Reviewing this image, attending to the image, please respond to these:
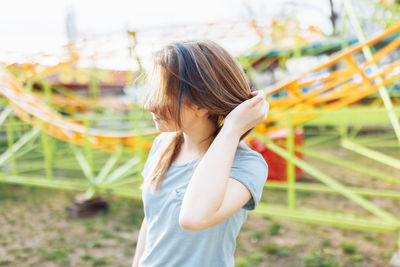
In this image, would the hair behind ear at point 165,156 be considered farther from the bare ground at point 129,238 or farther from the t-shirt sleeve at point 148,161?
the bare ground at point 129,238

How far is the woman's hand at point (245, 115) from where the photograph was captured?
0.87 m

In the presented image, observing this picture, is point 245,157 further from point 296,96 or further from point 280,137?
point 280,137

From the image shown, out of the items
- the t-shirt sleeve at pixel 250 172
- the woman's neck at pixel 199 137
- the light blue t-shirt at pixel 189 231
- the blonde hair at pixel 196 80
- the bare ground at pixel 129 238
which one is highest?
the blonde hair at pixel 196 80

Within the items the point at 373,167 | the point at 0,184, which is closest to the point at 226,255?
the point at 0,184

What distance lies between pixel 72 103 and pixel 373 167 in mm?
7435

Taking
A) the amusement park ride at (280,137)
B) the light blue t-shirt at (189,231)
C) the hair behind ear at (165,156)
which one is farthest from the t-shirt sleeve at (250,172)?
the amusement park ride at (280,137)

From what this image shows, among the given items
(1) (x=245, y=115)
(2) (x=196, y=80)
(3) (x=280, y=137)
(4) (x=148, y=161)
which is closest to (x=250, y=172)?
(1) (x=245, y=115)

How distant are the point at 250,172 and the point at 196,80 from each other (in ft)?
0.89

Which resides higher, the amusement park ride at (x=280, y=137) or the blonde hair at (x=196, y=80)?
the blonde hair at (x=196, y=80)

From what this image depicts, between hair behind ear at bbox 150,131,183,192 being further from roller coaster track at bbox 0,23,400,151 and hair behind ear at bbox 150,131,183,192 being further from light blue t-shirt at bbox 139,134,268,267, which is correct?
roller coaster track at bbox 0,23,400,151

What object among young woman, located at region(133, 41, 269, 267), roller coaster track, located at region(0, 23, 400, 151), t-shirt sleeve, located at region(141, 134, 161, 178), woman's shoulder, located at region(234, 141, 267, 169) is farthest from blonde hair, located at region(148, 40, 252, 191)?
roller coaster track, located at region(0, 23, 400, 151)

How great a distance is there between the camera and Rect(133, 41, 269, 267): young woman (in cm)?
85

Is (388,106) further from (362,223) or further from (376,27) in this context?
(376,27)

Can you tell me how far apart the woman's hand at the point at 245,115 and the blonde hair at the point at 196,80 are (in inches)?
1.2
